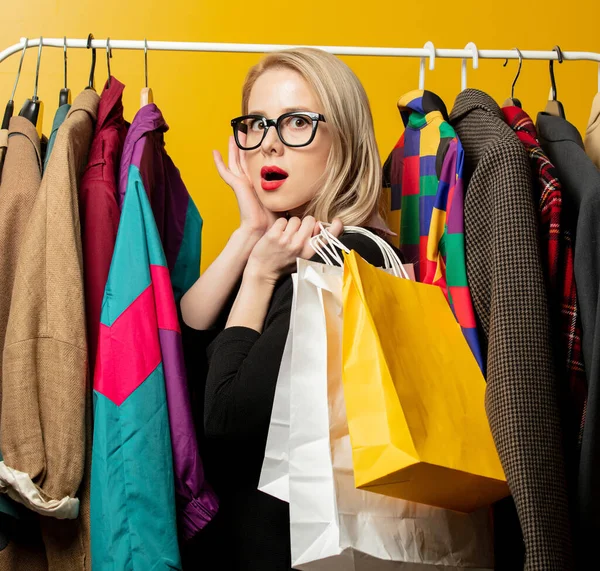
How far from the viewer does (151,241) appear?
126cm

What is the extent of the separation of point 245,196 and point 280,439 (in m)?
0.55

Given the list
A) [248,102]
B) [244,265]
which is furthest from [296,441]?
Answer: [248,102]

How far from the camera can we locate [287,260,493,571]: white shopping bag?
922mm

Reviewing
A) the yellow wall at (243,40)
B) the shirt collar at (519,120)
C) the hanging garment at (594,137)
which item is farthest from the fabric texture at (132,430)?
the yellow wall at (243,40)

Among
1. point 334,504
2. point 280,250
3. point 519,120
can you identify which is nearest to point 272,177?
point 280,250

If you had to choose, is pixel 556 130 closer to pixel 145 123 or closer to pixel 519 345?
pixel 519 345

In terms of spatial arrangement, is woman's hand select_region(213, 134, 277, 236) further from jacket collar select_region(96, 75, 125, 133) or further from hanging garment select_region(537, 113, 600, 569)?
hanging garment select_region(537, 113, 600, 569)

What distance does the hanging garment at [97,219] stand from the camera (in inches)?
48.4

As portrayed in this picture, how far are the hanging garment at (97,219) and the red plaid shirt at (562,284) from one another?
63cm

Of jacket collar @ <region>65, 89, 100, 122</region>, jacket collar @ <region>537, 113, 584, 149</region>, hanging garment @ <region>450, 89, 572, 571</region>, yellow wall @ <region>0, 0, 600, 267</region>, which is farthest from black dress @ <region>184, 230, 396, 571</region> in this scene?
yellow wall @ <region>0, 0, 600, 267</region>

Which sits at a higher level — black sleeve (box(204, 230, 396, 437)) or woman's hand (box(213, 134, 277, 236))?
woman's hand (box(213, 134, 277, 236))

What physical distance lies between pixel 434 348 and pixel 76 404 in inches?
19.8

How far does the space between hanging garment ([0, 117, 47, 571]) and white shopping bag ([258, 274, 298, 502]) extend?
0.39 m

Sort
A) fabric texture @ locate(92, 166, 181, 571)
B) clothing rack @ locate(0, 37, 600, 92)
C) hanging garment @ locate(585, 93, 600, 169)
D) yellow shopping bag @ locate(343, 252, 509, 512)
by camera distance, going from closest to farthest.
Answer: yellow shopping bag @ locate(343, 252, 509, 512) < fabric texture @ locate(92, 166, 181, 571) < hanging garment @ locate(585, 93, 600, 169) < clothing rack @ locate(0, 37, 600, 92)
